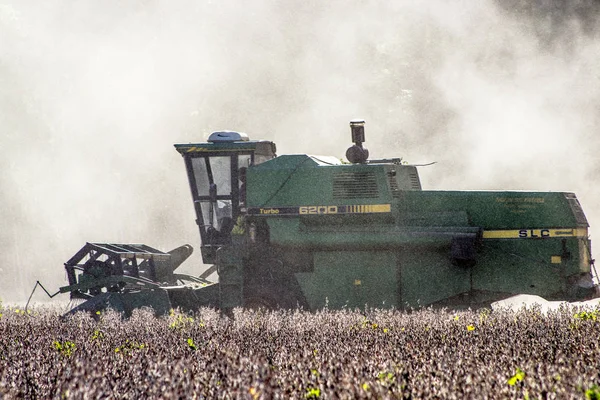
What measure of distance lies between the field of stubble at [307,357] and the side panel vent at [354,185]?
2.22 m

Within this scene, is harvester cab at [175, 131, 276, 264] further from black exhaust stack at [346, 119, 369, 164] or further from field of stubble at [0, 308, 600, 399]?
field of stubble at [0, 308, 600, 399]

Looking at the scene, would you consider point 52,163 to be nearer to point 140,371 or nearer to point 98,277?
point 98,277

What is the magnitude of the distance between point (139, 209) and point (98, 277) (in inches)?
1556

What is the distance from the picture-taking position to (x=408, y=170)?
1184cm

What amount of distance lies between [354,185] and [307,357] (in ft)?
19.3

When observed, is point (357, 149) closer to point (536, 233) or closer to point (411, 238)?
point (411, 238)

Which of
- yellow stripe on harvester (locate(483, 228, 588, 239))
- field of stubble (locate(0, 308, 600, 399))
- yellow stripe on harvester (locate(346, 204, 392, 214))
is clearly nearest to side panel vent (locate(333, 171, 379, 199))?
yellow stripe on harvester (locate(346, 204, 392, 214))

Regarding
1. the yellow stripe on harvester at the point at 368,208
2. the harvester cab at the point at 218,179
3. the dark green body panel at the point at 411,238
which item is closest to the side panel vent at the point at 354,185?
the dark green body panel at the point at 411,238

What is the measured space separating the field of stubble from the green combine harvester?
1.74 metres

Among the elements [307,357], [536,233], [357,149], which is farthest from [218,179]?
[307,357]

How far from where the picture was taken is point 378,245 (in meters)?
11.1

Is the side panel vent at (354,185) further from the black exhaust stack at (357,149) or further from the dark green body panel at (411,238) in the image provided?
the black exhaust stack at (357,149)

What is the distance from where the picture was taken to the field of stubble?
4176 millimetres

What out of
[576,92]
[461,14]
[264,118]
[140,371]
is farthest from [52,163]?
[140,371]
